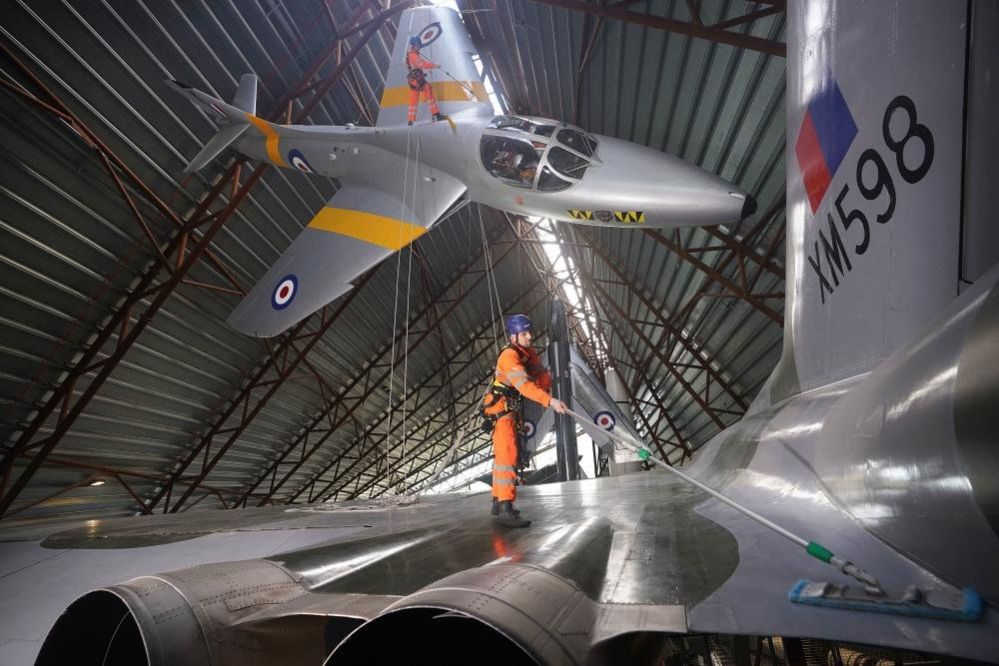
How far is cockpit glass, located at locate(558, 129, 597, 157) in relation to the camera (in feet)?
23.0

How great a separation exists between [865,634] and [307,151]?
34.8ft

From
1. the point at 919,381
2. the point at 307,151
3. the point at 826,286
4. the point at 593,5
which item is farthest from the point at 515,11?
the point at 919,381

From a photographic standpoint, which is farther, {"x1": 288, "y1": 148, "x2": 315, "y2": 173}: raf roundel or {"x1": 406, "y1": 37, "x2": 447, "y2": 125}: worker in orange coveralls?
{"x1": 288, "y1": 148, "x2": 315, "y2": 173}: raf roundel

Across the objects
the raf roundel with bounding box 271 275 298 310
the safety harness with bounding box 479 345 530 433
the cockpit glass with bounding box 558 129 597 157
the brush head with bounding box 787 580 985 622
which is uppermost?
the cockpit glass with bounding box 558 129 597 157

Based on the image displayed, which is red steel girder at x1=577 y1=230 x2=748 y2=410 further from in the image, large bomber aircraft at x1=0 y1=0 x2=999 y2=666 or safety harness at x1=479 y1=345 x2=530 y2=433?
large bomber aircraft at x1=0 y1=0 x2=999 y2=666

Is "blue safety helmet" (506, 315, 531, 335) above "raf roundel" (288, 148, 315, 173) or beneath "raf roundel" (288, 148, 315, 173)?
beneath

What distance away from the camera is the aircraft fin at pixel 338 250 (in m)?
8.36

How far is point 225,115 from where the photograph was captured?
8820 mm

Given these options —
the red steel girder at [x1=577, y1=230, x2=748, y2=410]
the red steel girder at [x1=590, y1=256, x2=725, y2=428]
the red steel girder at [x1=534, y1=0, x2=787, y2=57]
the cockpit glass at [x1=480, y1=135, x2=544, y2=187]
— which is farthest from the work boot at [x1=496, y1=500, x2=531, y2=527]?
the red steel girder at [x1=590, y1=256, x2=725, y2=428]

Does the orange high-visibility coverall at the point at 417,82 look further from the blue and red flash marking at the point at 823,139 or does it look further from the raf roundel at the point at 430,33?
the blue and red flash marking at the point at 823,139

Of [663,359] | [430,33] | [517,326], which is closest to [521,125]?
[430,33]

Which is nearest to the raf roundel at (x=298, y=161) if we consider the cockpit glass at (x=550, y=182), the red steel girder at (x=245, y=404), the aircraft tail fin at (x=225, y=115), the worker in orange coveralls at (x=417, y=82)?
the aircraft tail fin at (x=225, y=115)

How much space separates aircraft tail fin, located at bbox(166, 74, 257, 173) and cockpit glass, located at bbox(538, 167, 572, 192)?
6.07 metres

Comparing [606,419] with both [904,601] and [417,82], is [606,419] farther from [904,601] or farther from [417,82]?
[904,601]
